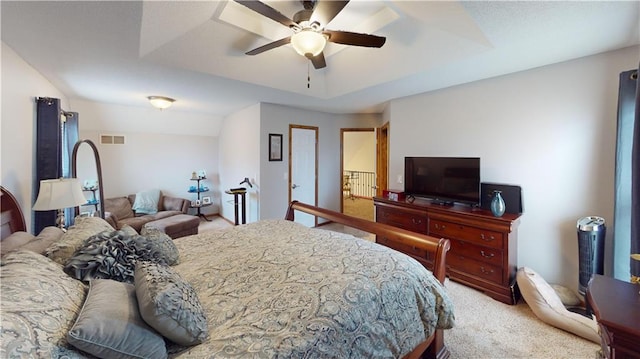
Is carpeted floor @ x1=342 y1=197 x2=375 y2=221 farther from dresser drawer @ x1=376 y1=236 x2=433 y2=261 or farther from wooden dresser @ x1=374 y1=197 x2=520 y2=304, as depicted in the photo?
wooden dresser @ x1=374 y1=197 x2=520 y2=304

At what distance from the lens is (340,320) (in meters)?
1.15

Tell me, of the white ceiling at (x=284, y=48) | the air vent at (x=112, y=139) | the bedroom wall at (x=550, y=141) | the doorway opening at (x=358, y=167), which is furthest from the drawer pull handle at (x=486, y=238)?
the doorway opening at (x=358, y=167)

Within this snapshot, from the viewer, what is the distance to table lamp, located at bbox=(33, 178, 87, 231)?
6.95 feet

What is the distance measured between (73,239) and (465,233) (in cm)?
333

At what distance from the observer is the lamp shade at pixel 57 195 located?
6.95 ft

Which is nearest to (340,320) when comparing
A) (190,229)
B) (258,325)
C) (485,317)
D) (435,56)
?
(258,325)

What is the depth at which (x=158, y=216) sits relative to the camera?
4.56 meters

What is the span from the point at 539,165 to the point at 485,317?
5.52 ft

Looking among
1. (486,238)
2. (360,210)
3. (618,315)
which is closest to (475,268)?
(486,238)

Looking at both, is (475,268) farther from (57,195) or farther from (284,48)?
(57,195)

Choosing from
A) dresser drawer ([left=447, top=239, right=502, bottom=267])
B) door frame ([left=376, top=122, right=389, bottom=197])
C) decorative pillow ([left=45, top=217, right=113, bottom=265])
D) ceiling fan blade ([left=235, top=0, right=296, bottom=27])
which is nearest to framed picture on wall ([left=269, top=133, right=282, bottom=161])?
door frame ([left=376, top=122, right=389, bottom=197])

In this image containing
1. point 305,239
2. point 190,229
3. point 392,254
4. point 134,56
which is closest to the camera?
point 392,254

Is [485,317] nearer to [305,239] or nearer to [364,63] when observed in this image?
[305,239]

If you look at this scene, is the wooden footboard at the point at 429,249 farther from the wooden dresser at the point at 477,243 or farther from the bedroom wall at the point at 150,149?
the bedroom wall at the point at 150,149
